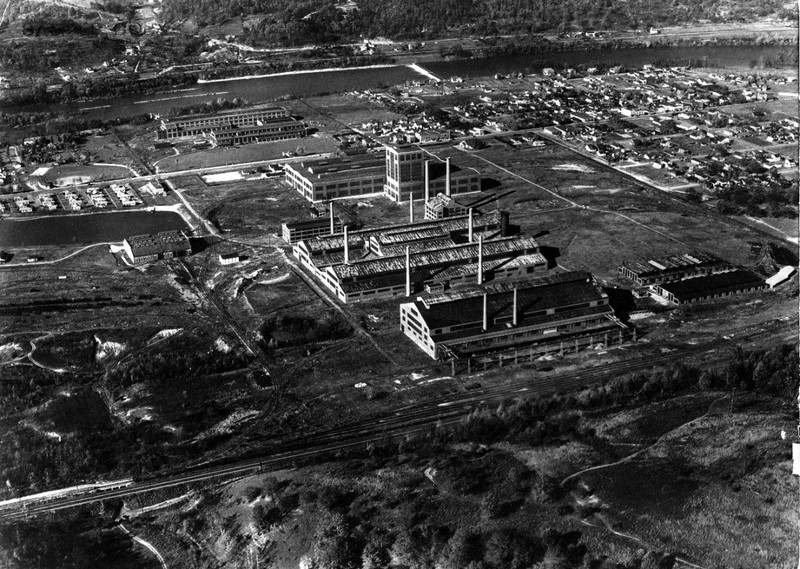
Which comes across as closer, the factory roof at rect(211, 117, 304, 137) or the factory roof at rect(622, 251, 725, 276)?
the factory roof at rect(622, 251, 725, 276)

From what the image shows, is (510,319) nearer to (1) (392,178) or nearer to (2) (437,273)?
(2) (437,273)

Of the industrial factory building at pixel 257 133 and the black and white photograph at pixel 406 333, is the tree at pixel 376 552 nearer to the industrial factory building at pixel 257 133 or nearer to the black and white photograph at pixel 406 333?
the black and white photograph at pixel 406 333

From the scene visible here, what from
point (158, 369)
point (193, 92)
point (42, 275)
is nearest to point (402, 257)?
point (158, 369)

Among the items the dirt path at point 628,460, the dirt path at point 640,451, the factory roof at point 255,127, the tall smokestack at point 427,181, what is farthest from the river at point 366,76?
the dirt path at point 628,460

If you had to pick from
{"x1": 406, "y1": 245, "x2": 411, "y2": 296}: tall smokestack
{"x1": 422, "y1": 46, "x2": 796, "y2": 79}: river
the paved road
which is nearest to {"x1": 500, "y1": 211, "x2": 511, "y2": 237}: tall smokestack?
{"x1": 406, "y1": 245, "x2": 411, "y2": 296}: tall smokestack

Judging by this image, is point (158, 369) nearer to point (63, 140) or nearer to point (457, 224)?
point (457, 224)

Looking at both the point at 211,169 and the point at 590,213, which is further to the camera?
the point at 211,169

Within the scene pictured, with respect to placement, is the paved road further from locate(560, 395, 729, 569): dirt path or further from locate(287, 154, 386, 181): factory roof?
locate(287, 154, 386, 181): factory roof
